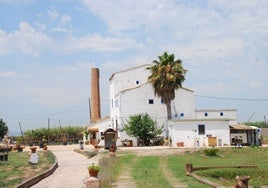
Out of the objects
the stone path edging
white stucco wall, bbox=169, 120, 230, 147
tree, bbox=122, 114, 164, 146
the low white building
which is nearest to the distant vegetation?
the low white building

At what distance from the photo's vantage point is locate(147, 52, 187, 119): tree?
49125 mm

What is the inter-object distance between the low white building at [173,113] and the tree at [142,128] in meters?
1.70

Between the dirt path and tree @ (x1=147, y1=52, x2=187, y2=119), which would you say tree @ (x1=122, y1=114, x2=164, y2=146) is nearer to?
tree @ (x1=147, y1=52, x2=187, y2=119)

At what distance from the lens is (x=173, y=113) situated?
5275 centimetres

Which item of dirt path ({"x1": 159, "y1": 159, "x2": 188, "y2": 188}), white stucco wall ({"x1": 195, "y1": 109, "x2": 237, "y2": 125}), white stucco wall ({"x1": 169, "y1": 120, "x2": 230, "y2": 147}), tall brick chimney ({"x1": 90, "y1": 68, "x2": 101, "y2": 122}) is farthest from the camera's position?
tall brick chimney ({"x1": 90, "y1": 68, "x2": 101, "y2": 122})

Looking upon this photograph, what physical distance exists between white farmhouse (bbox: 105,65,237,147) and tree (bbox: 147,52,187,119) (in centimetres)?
214

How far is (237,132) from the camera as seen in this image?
156ft

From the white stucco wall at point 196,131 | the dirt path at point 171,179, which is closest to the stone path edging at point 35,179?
the dirt path at point 171,179

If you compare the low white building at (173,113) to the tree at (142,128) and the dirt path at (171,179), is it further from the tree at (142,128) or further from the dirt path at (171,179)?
the dirt path at (171,179)

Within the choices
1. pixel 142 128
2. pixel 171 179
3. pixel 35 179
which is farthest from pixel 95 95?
pixel 171 179

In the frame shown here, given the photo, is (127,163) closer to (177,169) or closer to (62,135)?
(177,169)

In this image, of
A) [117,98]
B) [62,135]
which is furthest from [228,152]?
[62,135]

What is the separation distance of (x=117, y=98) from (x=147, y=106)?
169 inches

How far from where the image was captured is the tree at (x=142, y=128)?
48.2 meters
